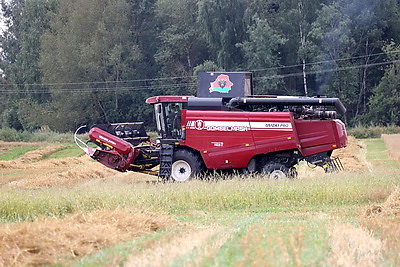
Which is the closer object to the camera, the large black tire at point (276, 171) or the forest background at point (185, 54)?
the large black tire at point (276, 171)

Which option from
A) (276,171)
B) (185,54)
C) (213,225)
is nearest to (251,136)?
(276,171)

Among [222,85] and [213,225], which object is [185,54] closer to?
[222,85]

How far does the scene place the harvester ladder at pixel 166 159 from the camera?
19.8 meters

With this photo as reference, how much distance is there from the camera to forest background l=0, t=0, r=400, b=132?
54.6m

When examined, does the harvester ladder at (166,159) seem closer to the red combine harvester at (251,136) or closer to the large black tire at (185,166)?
the red combine harvester at (251,136)

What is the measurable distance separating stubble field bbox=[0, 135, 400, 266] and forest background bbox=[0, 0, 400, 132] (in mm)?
38789

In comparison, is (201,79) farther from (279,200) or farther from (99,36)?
(99,36)

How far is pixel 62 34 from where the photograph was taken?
64.7m

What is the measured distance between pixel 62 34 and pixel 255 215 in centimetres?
5542

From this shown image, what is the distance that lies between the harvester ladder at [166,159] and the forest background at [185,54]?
35.4 meters

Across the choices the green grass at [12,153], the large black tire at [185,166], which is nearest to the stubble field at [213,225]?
the large black tire at [185,166]

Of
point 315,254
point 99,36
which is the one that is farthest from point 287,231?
point 99,36

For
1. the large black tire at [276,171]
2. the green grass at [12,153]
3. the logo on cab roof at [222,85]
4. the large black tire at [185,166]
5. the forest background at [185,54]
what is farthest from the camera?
the forest background at [185,54]

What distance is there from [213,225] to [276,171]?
345 inches
